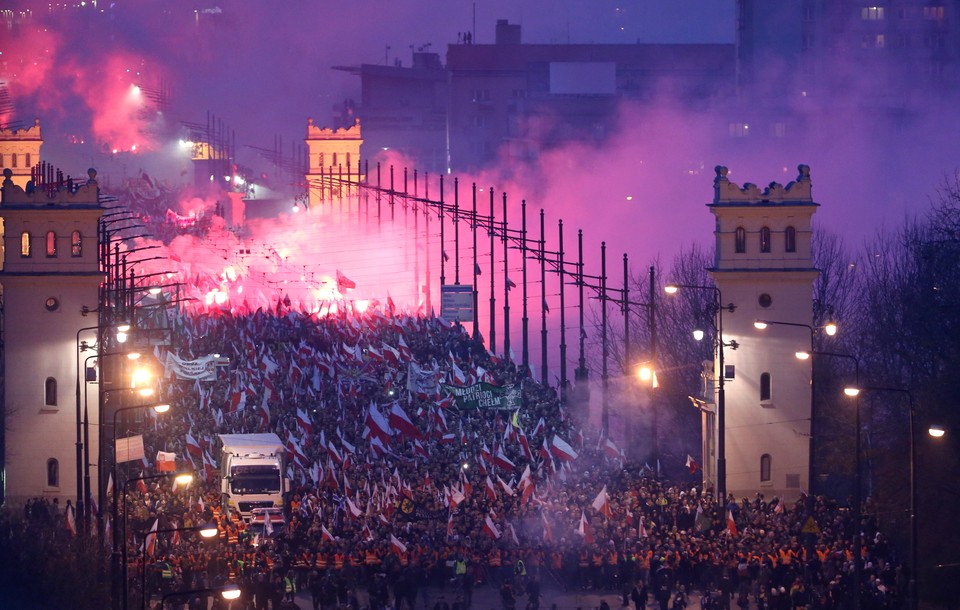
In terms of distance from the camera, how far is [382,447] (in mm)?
58812

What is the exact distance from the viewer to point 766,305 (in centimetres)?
6262

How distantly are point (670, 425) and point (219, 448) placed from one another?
101 ft

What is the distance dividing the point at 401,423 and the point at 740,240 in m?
12.5

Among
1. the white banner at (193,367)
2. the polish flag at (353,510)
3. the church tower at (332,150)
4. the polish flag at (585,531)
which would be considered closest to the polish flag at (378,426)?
the polish flag at (353,510)

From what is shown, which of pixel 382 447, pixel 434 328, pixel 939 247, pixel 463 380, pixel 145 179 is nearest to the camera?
pixel 382 447

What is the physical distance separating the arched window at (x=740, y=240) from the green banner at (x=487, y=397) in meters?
8.54

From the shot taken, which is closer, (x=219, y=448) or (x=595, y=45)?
(x=219, y=448)

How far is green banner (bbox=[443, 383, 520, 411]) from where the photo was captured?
62250 mm

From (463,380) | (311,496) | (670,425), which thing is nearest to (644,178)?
(670,425)

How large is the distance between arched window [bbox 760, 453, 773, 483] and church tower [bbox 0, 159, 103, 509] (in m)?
21.5

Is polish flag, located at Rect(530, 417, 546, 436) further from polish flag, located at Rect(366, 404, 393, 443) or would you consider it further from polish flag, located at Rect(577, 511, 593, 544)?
polish flag, located at Rect(577, 511, 593, 544)

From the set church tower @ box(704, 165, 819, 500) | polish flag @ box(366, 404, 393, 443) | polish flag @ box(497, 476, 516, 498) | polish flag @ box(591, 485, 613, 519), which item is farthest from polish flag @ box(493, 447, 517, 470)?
church tower @ box(704, 165, 819, 500)

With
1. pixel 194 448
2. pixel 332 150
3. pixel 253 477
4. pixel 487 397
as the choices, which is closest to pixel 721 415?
pixel 487 397

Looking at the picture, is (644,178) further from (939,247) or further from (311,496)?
(311,496)
